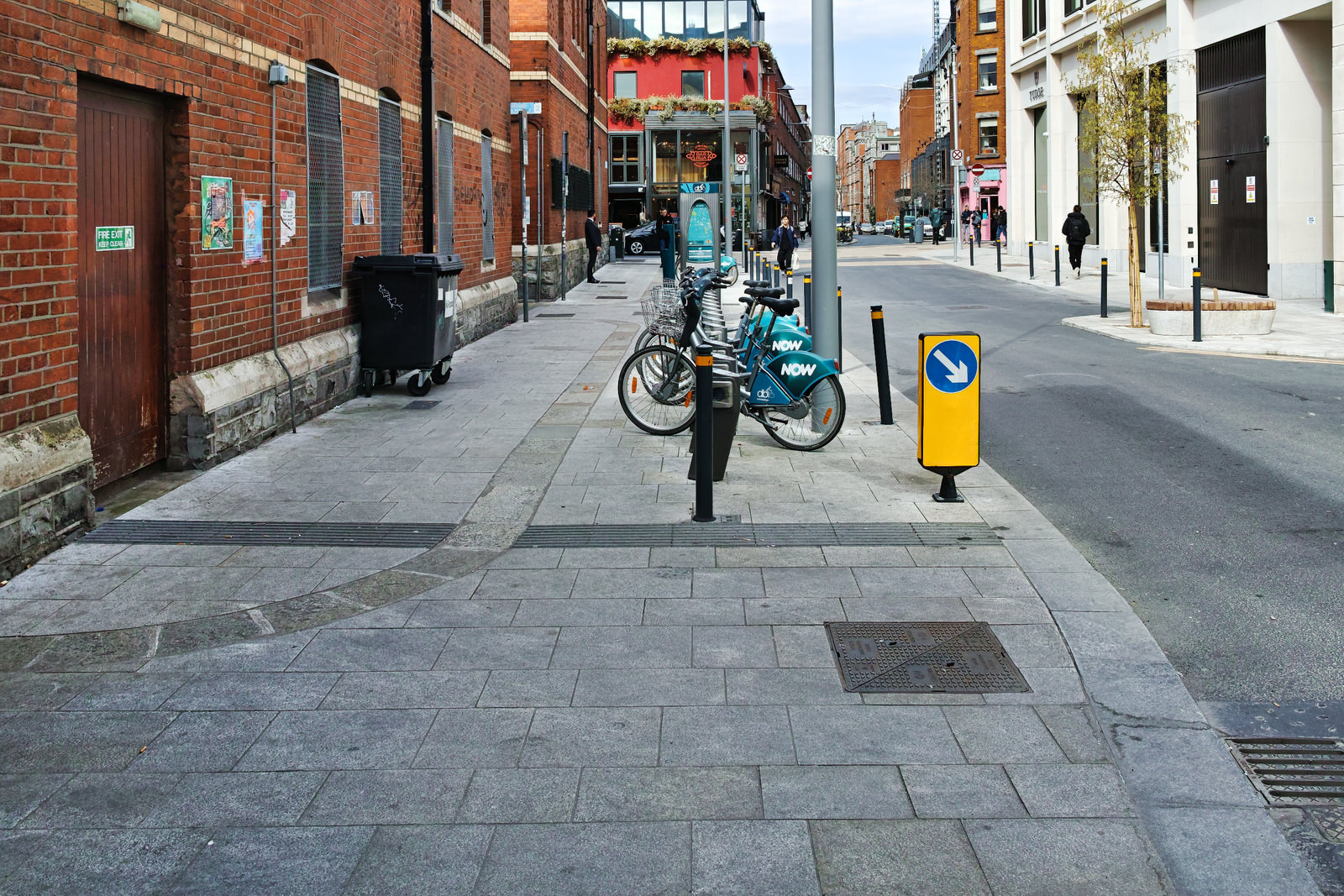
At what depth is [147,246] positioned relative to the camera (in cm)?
930

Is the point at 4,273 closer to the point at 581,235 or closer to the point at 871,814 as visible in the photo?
the point at 871,814

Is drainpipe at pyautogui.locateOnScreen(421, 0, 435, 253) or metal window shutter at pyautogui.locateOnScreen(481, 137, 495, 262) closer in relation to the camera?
drainpipe at pyautogui.locateOnScreen(421, 0, 435, 253)

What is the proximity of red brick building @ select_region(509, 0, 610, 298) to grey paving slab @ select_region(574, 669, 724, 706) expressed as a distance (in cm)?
1862

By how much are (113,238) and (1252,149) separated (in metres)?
24.6

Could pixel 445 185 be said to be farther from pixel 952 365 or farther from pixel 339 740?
pixel 339 740

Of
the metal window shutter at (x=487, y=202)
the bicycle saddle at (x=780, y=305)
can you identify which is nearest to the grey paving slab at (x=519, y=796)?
the bicycle saddle at (x=780, y=305)

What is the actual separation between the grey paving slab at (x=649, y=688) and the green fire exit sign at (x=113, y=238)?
513cm

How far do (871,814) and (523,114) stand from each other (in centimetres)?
1949

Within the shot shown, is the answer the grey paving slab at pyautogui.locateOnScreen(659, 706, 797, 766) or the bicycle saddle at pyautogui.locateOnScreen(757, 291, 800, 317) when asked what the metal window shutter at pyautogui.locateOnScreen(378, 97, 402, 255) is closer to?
the bicycle saddle at pyautogui.locateOnScreen(757, 291, 800, 317)

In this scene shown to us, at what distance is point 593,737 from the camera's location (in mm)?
4711

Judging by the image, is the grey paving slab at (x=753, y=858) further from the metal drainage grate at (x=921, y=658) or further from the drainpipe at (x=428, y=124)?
the drainpipe at (x=428, y=124)

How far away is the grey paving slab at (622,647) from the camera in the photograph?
547 cm

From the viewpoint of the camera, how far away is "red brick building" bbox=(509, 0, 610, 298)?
1110 inches

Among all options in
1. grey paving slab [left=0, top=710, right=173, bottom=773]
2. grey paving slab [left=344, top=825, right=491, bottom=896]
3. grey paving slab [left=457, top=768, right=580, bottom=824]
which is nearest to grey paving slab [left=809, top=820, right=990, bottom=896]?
grey paving slab [left=457, top=768, right=580, bottom=824]
